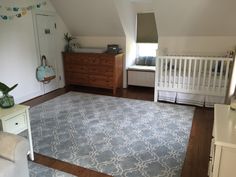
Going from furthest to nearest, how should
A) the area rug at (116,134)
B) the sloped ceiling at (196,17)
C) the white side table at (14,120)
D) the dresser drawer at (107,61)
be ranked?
the dresser drawer at (107,61) → the sloped ceiling at (196,17) → the area rug at (116,134) → the white side table at (14,120)

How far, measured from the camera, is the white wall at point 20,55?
3.64m

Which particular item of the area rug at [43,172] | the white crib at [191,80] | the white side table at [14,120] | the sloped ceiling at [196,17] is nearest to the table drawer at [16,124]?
the white side table at [14,120]

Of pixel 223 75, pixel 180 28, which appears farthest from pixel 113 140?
pixel 180 28

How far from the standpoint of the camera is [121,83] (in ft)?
16.5

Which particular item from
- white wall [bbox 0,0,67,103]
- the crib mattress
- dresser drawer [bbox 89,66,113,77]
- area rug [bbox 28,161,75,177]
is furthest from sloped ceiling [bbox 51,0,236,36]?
area rug [bbox 28,161,75,177]

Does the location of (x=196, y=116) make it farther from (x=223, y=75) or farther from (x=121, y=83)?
(x=121, y=83)

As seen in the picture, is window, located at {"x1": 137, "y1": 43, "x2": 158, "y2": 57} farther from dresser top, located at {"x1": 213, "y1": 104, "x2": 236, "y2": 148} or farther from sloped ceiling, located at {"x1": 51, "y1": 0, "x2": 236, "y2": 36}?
dresser top, located at {"x1": 213, "y1": 104, "x2": 236, "y2": 148}

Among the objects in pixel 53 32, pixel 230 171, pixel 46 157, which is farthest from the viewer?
pixel 53 32

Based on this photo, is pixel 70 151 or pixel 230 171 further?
pixel 70 151

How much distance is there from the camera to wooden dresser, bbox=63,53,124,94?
A: 179 inches

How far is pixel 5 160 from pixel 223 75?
3.64 meters

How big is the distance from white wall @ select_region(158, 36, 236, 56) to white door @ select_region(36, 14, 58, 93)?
2.46 meters

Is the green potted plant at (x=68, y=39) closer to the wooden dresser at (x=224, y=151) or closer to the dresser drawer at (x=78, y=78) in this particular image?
the dresser drawer at (x=78, y=78)

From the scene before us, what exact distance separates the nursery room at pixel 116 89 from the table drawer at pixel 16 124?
0.04 ft
